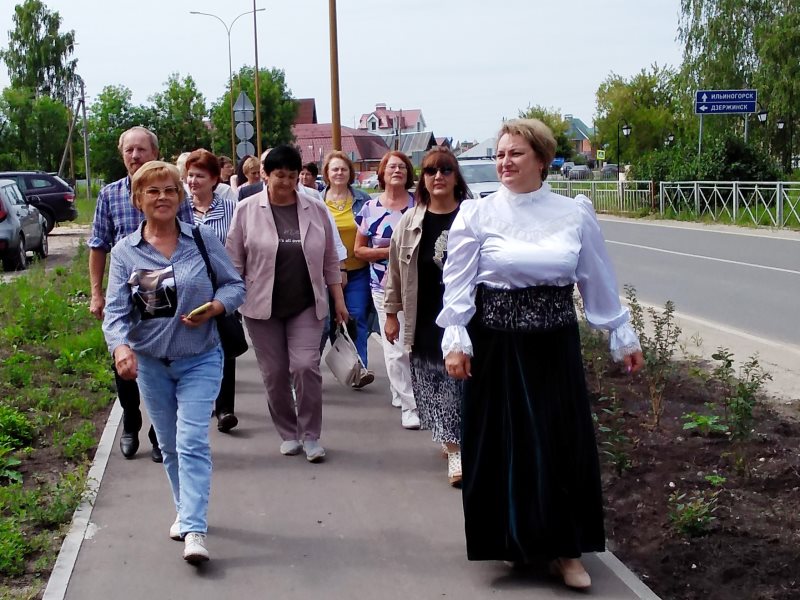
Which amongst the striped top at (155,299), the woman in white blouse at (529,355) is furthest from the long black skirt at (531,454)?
the striped top at (155,299)

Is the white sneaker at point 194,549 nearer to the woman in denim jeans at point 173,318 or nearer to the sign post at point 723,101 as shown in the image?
the woman in denim jeans at point 173,318

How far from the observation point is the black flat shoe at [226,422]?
7398mm

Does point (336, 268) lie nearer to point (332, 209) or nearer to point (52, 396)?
point (332, 209)

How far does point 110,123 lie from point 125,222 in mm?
54903

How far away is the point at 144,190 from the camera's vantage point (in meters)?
5.00

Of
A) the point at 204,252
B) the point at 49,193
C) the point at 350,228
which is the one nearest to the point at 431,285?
the point at 204,252

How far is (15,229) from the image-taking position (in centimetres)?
2052

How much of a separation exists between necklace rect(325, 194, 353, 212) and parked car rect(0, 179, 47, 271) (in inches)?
522

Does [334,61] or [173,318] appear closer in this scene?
[173,318]

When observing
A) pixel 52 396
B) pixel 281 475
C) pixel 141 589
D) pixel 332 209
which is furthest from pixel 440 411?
pixel 52 396

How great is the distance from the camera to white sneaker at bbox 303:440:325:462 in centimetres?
662

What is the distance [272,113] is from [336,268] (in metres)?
86.5

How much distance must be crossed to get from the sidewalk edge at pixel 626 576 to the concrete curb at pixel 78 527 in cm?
229

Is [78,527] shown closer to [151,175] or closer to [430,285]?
[151,175]
